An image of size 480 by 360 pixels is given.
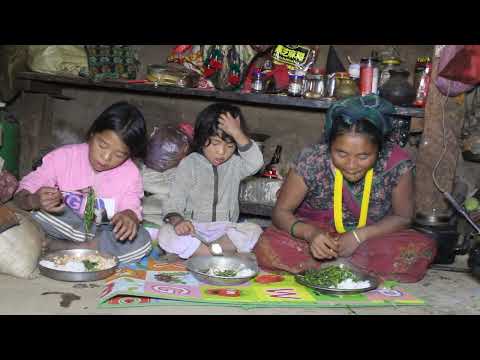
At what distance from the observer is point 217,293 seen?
9.70 feet

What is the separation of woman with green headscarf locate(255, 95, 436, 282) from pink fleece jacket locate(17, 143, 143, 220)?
2.96ft

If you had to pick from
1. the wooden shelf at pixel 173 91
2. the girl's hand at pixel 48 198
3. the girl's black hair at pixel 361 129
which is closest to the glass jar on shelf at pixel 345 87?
the wooden shelf at pixel 173 91

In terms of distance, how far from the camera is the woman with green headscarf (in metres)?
3.27

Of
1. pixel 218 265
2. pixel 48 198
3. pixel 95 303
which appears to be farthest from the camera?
pixel 218 265

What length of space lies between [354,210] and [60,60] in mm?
3122

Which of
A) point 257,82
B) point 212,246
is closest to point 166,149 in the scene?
point 257,82

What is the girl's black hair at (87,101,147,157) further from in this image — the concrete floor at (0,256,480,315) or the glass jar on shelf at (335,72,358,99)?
the glass jar on shelf at (335,72,358,99)

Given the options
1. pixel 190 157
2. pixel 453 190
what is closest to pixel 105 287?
pixel 190 157

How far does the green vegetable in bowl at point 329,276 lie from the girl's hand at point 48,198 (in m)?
1.50

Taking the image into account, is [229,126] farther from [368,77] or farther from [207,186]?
[368,77]

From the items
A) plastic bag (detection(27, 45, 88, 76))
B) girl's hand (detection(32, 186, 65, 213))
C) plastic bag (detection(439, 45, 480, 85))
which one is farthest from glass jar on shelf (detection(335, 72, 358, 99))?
girl's hand (detection(32, 186, 65, 213))

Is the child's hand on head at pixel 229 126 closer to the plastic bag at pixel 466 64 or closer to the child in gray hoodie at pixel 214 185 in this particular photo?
the child in gray hoodie at pixel 214 185

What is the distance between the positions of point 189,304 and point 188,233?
0.68 metres

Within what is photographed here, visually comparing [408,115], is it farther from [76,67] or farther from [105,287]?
[76,67]
